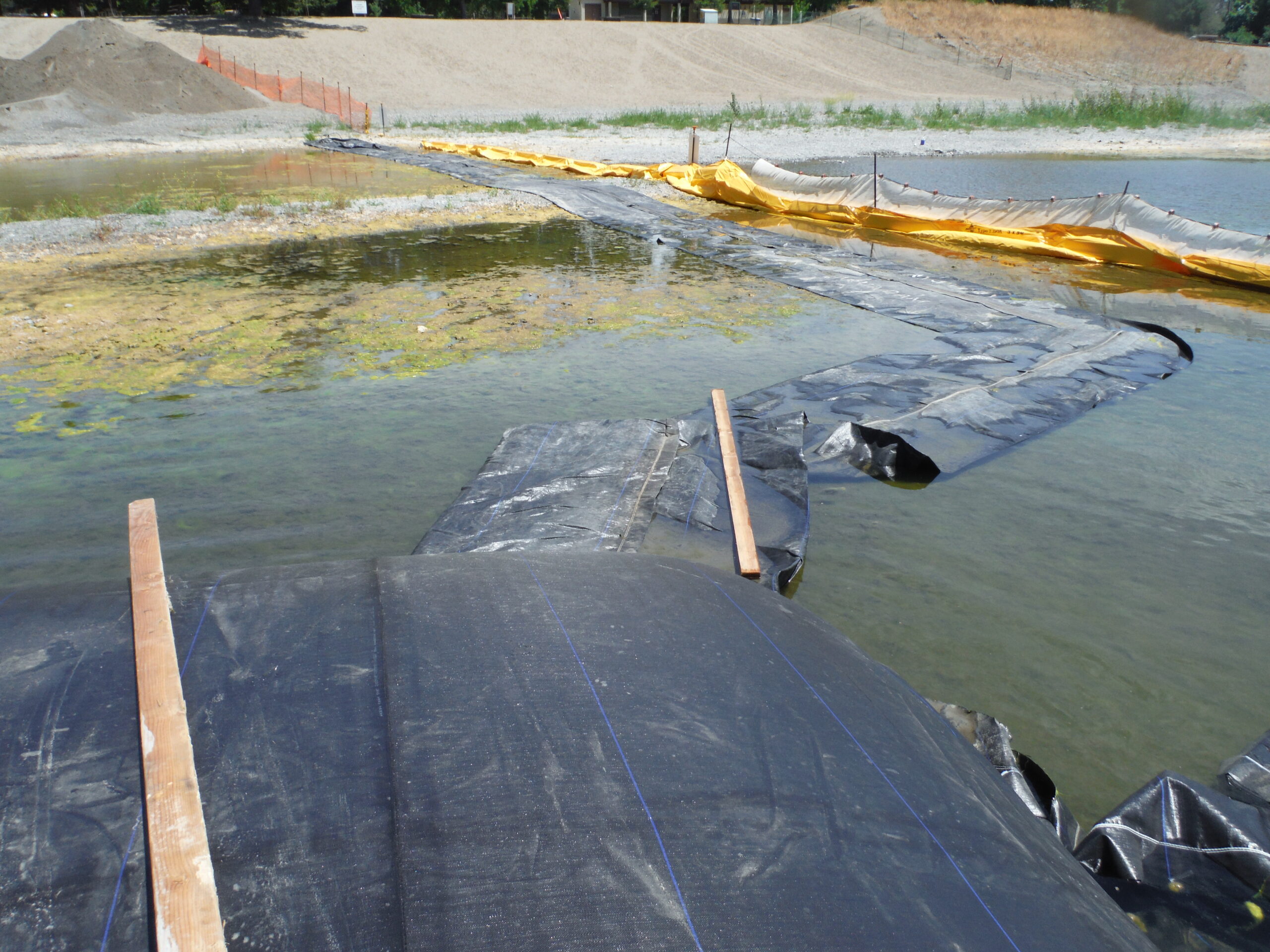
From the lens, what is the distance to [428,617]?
2.18 meters

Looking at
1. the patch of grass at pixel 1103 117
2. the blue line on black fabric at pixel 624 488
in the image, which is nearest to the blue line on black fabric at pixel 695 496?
the blue line on black fabric at pixel 624 488

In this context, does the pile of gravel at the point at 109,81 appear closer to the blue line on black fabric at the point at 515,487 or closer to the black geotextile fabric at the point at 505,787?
the blue line on black fabric at the point at 515,487

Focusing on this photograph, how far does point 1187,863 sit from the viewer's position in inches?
94.3

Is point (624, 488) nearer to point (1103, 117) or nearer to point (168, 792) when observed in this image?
point (168, 792)

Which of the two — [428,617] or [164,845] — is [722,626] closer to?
[428,617]

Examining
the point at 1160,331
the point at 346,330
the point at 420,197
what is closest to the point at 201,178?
the point at 420,197

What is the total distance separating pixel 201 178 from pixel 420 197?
6004 mm

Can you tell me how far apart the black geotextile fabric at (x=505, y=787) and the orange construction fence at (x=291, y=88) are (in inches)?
1237

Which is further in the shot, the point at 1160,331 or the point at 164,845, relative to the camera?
the point at 1160,331

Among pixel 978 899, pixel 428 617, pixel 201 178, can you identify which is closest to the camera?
pixel 978 899

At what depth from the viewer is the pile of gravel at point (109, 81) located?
83.5 ft

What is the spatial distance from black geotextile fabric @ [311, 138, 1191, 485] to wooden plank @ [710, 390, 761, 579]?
A: 0.75 metres

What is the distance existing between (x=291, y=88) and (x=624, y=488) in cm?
3575

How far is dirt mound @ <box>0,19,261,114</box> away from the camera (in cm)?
2609
